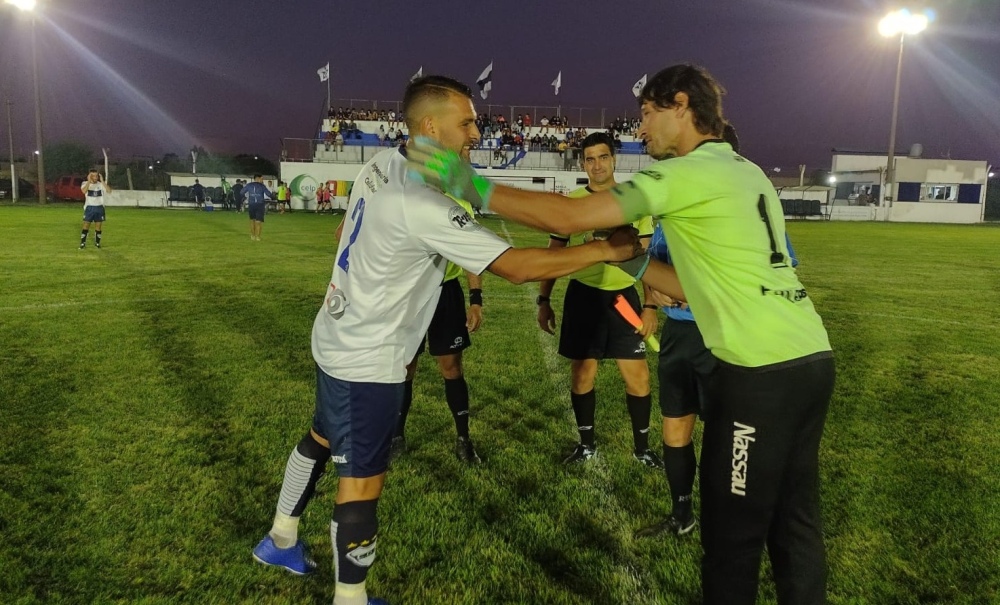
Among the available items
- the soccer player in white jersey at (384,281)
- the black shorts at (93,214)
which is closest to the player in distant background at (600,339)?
the soccer player in white jersey at (384,281)

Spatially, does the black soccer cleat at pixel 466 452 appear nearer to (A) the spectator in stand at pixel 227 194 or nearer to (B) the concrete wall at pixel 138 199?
(A) the spectator in stand at pixel 227 194

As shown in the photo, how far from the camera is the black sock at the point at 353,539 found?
273cm

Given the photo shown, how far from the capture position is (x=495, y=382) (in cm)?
677

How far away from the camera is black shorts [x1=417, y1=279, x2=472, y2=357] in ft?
16.3

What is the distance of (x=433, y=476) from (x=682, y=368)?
192cm

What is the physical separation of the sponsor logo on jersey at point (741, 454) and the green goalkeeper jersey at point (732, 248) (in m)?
0.24

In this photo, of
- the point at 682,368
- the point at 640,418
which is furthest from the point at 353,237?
the point at 640,418

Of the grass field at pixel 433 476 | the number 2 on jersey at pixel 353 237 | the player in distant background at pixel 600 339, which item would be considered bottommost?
the grass field at pixel 433 476

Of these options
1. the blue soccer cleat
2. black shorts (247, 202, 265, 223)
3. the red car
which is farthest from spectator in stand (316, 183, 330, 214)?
the blue soccer cleat

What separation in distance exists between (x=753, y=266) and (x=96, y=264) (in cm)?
1623

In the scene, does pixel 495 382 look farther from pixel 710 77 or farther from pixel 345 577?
pixel 710 77

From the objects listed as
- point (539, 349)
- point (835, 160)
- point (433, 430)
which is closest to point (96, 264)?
point (539, 349)

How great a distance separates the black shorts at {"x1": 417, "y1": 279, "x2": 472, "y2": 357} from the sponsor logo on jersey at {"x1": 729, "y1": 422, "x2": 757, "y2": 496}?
296 centimetres

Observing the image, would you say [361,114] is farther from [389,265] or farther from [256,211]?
[389,265]
